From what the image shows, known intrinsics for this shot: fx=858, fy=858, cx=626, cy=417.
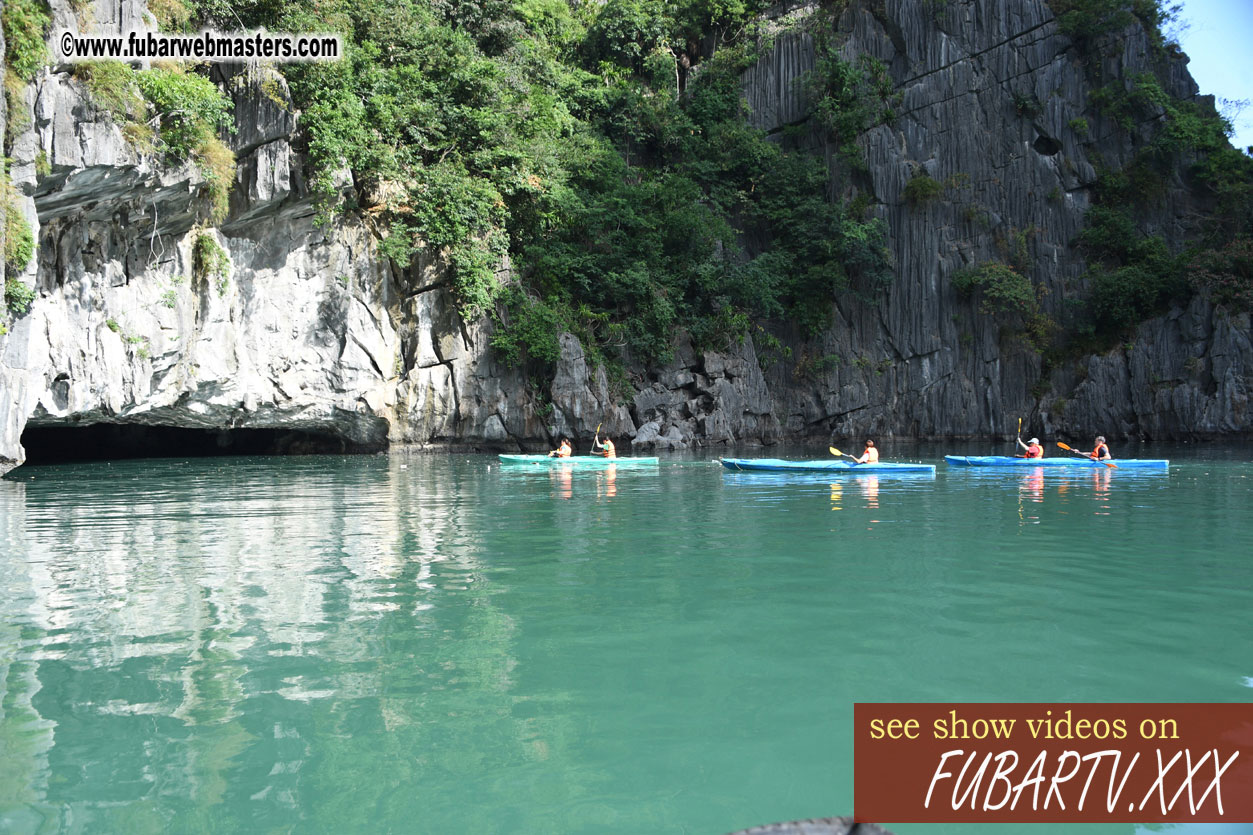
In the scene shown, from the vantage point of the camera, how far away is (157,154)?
56.5 feet

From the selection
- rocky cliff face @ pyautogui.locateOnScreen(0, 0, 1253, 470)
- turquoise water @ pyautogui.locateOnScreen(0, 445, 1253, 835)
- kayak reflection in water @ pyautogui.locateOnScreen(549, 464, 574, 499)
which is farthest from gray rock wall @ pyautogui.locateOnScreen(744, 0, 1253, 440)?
turquoise water @ pyautogui.locateOnScreen(0, 445, 1253, 835)

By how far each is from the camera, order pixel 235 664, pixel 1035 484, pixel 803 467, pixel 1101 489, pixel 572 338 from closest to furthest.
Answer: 1. pixel 235 664
2. pixel 1101 489
3. pixel 1035 484
4. pixel 803 467
5. pixel 572 338

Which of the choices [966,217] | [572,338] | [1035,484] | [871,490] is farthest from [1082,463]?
[966,217]

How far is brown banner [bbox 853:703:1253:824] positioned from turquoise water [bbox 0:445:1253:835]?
0.47 feet

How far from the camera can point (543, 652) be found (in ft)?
17.9

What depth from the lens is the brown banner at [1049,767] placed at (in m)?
3.35

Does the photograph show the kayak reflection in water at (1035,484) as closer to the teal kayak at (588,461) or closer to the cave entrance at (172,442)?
the teal kayak at (588,461)

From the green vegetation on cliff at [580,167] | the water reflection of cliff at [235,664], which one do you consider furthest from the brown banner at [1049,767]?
the green vegetation on cliff at [580,167]

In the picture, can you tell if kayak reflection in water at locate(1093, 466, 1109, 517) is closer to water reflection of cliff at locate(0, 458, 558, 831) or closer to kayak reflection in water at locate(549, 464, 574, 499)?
kayak reflection in water at locate(549, 464, 574, 499)

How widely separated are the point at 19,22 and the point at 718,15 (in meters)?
27.9

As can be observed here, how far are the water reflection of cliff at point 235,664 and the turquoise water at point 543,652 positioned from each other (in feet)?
0.08

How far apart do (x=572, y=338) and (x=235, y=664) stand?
72.7ft

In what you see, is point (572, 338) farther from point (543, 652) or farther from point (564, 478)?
point (543, 652)

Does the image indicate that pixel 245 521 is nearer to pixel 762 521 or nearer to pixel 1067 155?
pixel 762 521
